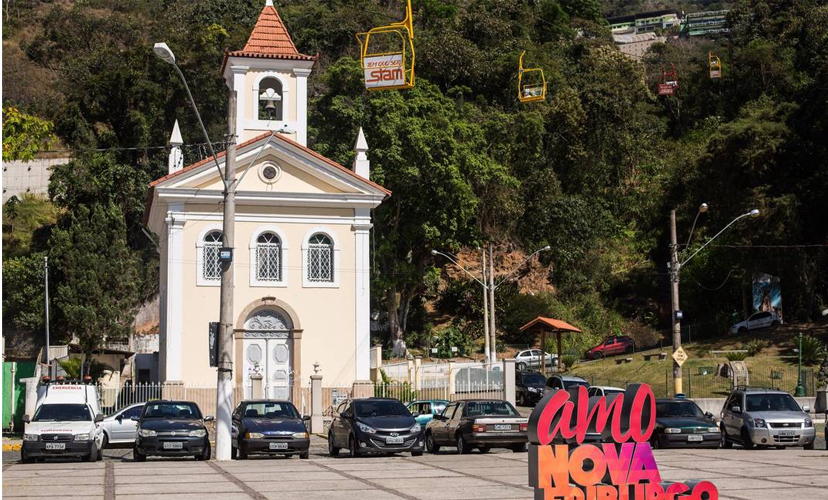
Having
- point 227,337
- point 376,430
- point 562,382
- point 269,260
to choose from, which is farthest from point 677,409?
point 269,260

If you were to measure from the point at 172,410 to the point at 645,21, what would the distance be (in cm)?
16175

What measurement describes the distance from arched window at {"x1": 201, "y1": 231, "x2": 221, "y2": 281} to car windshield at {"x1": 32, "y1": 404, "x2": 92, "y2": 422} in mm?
14906

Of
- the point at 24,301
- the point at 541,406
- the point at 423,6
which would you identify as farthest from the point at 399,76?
the point at 423,6

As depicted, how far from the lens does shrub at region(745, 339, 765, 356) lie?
53.2 metres

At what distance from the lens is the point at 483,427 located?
2648cm

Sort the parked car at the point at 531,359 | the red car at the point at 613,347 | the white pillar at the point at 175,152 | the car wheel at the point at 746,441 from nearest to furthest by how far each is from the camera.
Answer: the car wheel at the point at 746,441, the white pillar at the point at 175,152, the parked car at the point at 531,359, the red car at the point at 613,347

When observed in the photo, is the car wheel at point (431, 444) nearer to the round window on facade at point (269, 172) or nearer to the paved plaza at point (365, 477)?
the paved plaza at point (365, 477)

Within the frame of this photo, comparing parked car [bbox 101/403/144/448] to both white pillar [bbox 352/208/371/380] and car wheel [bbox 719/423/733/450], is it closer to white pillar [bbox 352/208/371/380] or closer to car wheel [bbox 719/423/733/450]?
white pillar [bbox 352/208/371/380]

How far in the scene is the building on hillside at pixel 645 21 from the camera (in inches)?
6845

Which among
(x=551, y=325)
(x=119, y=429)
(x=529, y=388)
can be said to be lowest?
(x=119, y=429)

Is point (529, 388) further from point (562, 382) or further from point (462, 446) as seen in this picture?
point (462, 446)

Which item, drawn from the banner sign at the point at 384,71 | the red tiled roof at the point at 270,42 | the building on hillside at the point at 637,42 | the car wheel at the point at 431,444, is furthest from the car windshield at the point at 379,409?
the building on hillside at the point at 637,42

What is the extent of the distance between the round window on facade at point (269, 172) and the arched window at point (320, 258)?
102 inches

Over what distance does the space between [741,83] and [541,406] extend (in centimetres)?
7285
